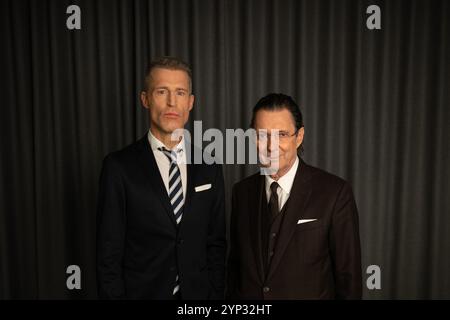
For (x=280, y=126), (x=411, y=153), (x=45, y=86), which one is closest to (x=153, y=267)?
(x=280, y=126)

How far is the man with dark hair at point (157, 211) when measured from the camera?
1.45 m

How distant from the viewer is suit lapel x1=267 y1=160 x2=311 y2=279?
1368 millimetres

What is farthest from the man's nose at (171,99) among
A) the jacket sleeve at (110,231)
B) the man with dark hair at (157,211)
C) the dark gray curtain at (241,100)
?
the dark gray curtain at (241,100)

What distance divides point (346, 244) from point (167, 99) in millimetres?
821

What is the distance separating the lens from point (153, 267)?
4.84 feet

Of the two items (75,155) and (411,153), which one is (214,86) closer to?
(75,155)

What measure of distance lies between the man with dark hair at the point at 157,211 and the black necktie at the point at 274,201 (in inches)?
10.3

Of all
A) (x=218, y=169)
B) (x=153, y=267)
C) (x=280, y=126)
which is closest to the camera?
(x=280, y=126)

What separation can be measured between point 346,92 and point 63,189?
5.65 feet

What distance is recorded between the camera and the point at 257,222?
1453 mm

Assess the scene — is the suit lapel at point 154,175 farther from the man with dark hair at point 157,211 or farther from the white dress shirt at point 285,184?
the white dress shirt at point 285,184

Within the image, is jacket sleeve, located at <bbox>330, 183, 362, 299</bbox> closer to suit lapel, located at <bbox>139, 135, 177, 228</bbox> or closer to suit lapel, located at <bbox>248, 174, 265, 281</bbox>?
suit lapel, located at <bbox>248, 174, 265, 281</bbox>

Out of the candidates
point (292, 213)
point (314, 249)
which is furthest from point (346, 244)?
point (292, 213)

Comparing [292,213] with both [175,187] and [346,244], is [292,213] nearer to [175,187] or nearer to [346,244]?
[346,244]
